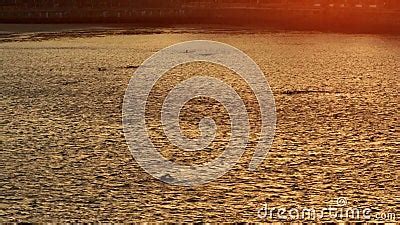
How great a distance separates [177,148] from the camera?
23.1 ft

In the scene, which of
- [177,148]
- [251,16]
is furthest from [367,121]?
[251,16]

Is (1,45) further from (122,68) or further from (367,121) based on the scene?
(367,121)

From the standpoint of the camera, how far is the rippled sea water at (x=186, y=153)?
17.0 ft

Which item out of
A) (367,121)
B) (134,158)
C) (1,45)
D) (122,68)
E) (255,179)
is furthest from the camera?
(1,45)

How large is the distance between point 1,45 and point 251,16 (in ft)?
92.9

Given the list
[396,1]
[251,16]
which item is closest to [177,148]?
[251,16]

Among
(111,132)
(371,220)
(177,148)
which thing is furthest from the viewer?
(111,132)

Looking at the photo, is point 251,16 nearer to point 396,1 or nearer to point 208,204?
point 396,1

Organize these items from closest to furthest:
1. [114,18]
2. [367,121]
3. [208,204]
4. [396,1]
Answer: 1. [208,204]
2. [367,121]
3. [114,18]
4. [396,1]

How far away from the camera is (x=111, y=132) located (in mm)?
7754

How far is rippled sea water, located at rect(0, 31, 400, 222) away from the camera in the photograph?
17.0ft

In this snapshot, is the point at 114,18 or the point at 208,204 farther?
the point at 114,18

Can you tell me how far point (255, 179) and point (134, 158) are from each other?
1184 millimetres

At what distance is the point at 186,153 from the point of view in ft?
22.5
